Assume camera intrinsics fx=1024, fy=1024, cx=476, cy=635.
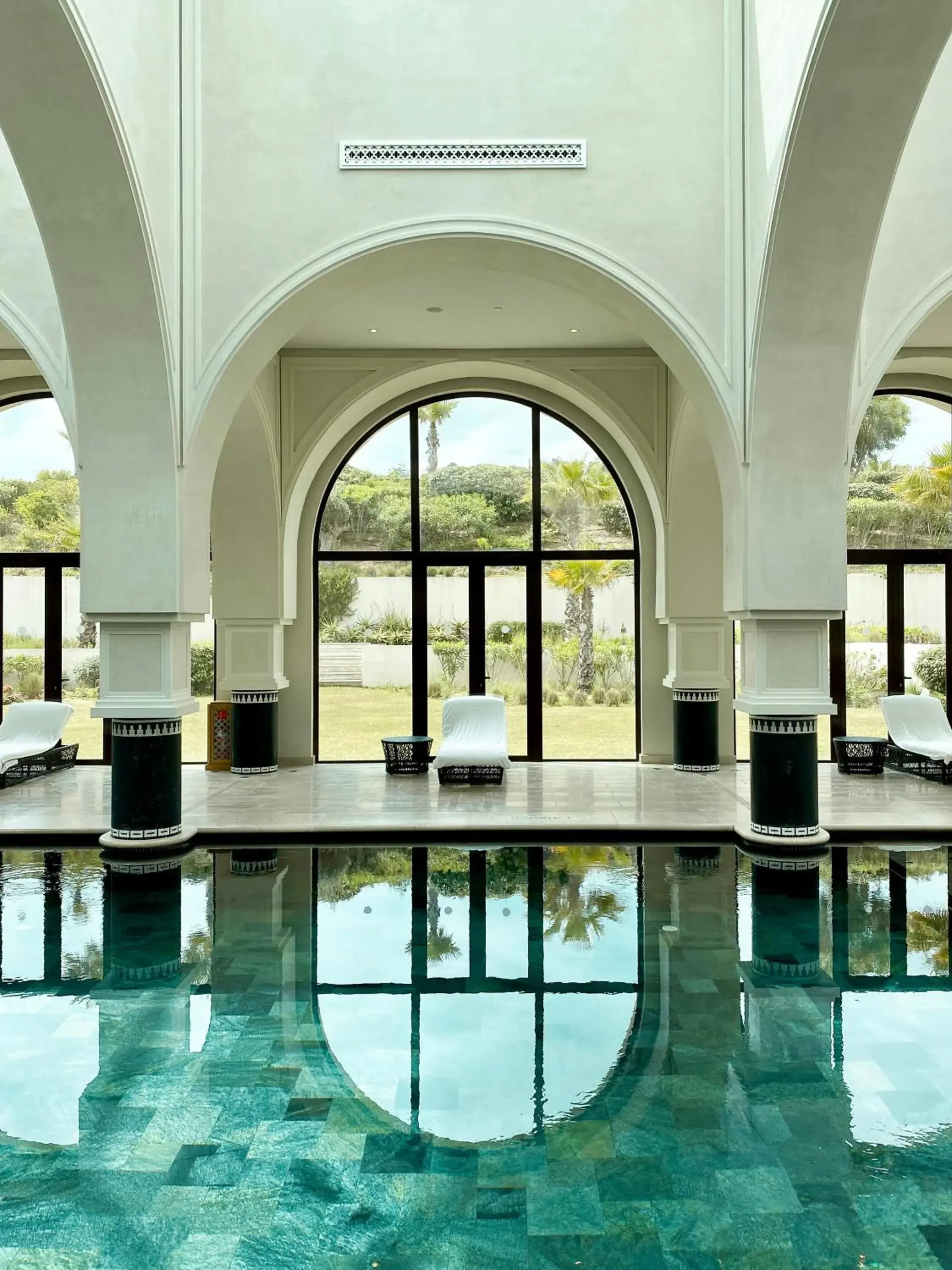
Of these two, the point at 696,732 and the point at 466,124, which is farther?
the point at 696,732

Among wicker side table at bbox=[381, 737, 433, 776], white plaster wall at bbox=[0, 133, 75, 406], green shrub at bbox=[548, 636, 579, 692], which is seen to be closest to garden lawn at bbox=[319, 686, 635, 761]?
green shrub at bbox=[548, 636, 579, 692]

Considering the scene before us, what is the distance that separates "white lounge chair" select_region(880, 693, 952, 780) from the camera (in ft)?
36.6

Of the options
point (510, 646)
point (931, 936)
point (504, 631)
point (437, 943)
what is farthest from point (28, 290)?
point (931, 936)

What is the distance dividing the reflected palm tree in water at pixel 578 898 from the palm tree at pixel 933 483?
7579 mm

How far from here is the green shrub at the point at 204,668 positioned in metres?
13.4

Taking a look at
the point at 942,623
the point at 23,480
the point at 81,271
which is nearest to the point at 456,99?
the point at 81,271

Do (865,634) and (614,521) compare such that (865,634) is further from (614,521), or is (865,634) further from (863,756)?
(614,521)

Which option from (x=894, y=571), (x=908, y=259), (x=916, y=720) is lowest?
(x=916, y=720)

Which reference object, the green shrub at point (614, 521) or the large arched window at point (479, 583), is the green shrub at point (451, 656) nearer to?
the large arched window at point (479, 583)

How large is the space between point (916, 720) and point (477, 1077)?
350 inches

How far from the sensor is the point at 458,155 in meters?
7.54

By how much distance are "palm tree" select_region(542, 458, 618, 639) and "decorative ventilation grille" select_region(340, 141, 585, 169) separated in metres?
5.46

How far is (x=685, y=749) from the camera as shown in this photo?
11.7 metres

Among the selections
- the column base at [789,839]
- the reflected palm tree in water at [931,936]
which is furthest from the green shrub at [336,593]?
the reflected palm tree in water at [931,936]
